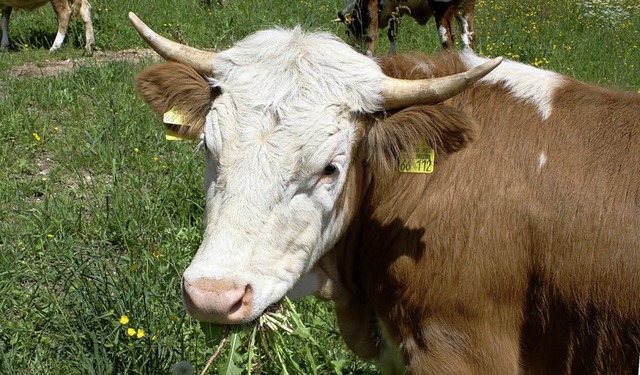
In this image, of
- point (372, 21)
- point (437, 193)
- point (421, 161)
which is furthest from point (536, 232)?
point (372, 21)

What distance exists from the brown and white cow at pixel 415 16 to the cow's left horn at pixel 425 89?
23.3 feet

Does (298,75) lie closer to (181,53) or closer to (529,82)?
(181,53)

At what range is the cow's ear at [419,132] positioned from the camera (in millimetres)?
2816

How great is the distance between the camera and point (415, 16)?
10.9 meters

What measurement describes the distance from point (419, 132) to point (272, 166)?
64 centimetres

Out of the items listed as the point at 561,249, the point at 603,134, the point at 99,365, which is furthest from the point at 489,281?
the point at 99,365

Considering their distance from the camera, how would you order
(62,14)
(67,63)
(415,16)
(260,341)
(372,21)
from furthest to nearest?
(62,14)
(415,16)
(372,21)
(67,63)
(260,341)

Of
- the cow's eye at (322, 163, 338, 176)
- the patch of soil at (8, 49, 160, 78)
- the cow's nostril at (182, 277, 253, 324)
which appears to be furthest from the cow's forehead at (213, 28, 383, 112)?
the patch of soil at (8, 49, 160, 78)

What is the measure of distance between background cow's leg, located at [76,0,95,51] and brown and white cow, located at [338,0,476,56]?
13.3ft

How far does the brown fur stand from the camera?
287cm

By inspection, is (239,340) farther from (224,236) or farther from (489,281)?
(489,281)

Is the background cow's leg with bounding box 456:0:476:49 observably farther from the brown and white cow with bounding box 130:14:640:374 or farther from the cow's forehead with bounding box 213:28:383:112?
the cow's forehead with bounding box 213:28:383:112

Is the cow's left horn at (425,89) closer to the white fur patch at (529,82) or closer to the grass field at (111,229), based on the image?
the white fur patch at (529,82)

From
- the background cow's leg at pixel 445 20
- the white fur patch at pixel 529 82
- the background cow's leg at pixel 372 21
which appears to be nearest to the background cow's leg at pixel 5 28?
the background cow's leg at pixel 372 21
